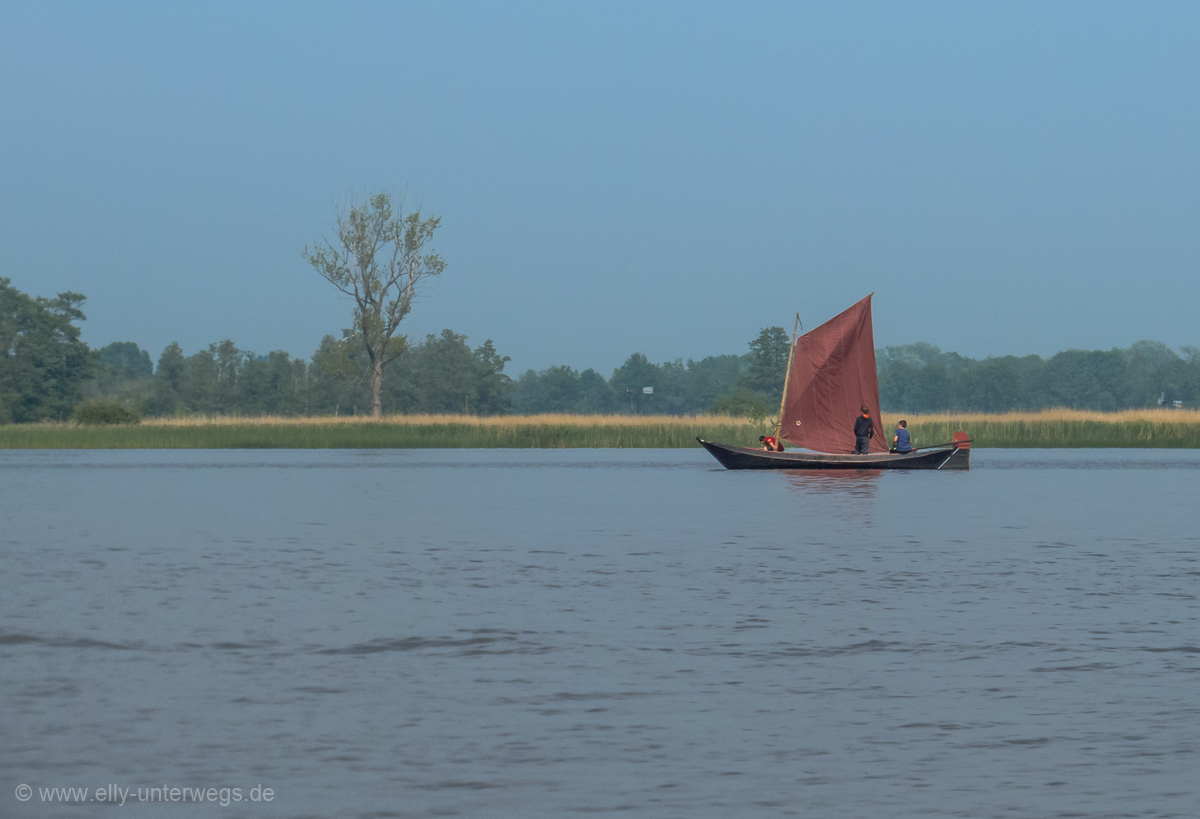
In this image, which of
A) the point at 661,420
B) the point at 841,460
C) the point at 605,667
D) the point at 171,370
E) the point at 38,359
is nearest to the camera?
the point at 605,667

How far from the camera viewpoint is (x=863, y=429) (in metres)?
45.4

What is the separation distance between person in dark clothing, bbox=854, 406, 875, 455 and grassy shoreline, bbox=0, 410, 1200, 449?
41.7ft

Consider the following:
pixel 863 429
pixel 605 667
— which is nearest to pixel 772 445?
pixel 863 429

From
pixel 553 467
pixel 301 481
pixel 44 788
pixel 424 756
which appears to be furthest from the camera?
pixel 553 467

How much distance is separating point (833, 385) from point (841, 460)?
251 cm

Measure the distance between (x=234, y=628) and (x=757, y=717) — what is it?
5840 millimetres

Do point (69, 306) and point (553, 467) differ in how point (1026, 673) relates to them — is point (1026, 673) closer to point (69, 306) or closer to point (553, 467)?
point (553, 467)

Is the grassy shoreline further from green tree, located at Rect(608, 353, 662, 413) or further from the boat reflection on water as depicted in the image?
green tree, located at Rect(608, 353, 662, 413)

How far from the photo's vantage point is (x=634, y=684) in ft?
33.9

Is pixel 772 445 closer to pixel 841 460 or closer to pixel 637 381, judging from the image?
pixel 841 460

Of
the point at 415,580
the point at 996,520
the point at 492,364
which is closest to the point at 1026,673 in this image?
→ the point at 415,580

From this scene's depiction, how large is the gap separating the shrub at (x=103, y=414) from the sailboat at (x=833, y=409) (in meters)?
31.4

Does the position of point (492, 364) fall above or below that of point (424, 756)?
above

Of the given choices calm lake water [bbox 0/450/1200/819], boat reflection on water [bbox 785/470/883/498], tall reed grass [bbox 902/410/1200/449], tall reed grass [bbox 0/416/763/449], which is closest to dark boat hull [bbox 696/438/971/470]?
boat reflection on water [bbox 785/470/883/498]
